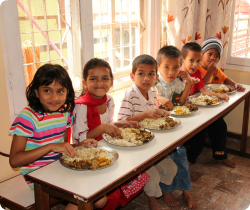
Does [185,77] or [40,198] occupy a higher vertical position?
[185,77]

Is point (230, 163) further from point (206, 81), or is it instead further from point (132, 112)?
point (132, 112)

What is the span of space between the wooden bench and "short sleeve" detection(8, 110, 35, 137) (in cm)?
36

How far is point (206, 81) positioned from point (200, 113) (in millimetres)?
914

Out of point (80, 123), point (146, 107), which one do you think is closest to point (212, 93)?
point (146, 107)

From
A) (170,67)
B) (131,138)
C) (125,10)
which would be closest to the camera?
(131,138)

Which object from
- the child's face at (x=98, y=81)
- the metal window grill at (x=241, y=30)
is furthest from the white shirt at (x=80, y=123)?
the metal window grill at (x=241, y=30)

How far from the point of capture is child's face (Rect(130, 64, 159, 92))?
2236 millimetres

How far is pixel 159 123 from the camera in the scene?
201 cm

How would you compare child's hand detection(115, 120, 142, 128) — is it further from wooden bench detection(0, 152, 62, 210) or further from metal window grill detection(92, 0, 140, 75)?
metal window grill detection(92, 0, 140, 75)

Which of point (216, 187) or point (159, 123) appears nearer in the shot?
point (159, 123)

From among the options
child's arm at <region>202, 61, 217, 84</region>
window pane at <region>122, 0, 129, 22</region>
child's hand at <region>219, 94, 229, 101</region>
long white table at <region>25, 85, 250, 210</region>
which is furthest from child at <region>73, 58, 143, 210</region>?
child's arm at <region>202, 61, 217, 84</region>

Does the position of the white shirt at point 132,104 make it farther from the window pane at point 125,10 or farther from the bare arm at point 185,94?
the window pane at point 125,10

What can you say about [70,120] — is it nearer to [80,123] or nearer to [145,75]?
[80,123]

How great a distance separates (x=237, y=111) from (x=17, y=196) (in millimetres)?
3118
